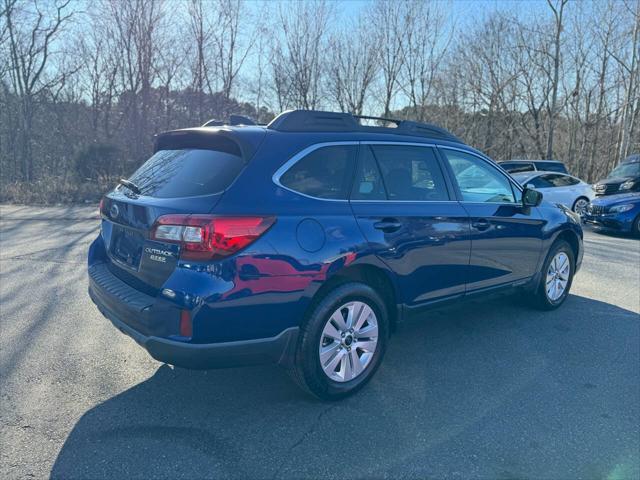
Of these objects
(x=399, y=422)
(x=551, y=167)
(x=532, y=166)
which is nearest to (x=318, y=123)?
(x=399, y=422)

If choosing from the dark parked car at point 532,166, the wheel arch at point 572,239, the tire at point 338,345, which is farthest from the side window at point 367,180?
the dark parked car at point 532,166

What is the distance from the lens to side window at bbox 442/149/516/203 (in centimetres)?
400

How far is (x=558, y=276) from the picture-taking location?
199 inches

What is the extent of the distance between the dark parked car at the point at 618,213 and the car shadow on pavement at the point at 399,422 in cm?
759

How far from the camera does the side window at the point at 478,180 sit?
4.00 metres

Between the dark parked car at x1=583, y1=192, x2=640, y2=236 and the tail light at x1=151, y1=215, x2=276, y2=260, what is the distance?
10482 millimetres

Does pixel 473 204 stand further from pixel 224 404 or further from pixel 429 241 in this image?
pixel 224 404

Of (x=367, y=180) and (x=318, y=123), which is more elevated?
(x=318, y=123)

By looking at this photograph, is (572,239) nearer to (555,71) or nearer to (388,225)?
(388,225)

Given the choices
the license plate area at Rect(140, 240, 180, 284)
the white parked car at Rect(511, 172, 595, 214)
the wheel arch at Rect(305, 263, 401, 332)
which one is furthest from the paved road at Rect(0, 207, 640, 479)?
the white parked car at Rect(511, 172, 595, 214)

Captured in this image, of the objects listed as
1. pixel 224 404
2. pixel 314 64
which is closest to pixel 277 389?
pixel 224 404

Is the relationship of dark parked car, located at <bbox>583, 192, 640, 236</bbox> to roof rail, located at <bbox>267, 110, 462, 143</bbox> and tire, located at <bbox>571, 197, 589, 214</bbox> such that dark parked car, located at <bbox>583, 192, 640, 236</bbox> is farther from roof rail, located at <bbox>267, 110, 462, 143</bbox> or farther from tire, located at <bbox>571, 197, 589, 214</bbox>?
roof rail, located at <bbox>267, 110, 462, 143</bbox>

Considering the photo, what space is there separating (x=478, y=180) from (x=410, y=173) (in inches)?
38.1

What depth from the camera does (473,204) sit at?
397 cm
